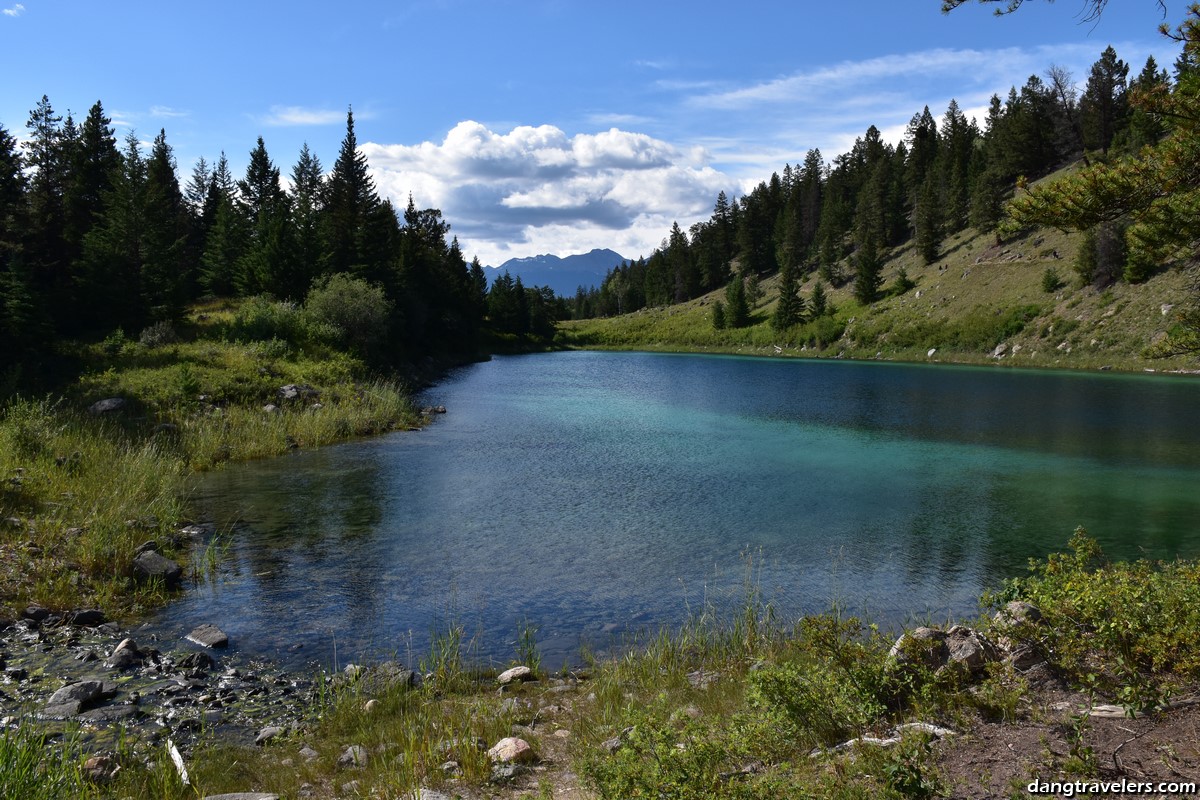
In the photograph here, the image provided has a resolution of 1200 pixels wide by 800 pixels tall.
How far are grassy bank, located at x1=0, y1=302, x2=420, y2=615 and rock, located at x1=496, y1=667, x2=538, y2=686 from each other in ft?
24.3

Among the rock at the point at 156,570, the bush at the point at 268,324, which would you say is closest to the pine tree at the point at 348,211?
the bush at the point at 268,324

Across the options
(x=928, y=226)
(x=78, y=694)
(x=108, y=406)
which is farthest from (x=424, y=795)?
(x=928, y=226)

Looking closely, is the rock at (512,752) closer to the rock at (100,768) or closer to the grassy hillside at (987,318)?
the rock at (100,768)

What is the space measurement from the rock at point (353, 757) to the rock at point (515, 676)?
2688 millimetres

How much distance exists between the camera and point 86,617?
40.2 ft

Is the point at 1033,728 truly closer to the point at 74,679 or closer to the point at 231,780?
the point at 231,780

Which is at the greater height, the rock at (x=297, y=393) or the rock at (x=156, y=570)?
the rock at (x=297, y=393)

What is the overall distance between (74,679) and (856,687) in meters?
10.4

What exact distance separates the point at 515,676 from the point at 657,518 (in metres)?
10.5

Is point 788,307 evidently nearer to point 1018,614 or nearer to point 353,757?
point 1018,614

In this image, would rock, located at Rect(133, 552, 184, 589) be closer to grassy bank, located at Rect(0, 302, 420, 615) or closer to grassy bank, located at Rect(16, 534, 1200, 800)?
grassy bank, located at Rect(0, 302, 420, 615)

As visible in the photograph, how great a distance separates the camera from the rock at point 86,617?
1213cm

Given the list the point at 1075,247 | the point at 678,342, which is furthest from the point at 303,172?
the point at 1075,247

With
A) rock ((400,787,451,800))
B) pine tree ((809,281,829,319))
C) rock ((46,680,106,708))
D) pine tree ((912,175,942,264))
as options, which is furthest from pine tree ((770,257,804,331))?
rock ((400,787,451,800))
